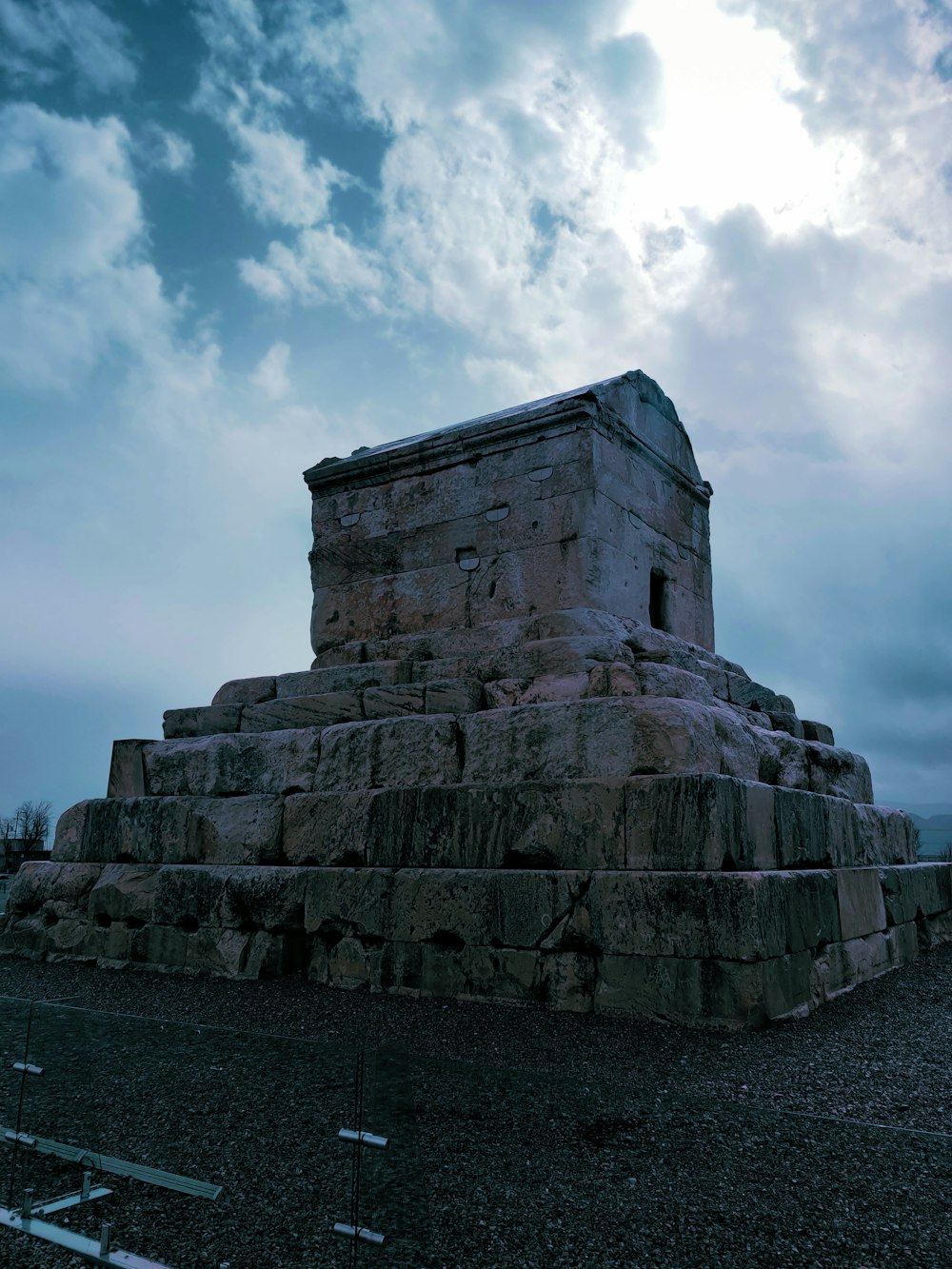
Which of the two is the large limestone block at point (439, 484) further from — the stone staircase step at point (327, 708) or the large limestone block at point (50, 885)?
the large limestone block at point (50, 885)

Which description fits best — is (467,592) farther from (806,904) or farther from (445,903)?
(806,904)

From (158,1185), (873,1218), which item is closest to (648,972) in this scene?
(873,1218)

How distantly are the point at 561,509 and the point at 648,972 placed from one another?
9.92ft

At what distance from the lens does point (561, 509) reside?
6.09 metres

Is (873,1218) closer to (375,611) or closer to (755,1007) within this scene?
(755,1007)

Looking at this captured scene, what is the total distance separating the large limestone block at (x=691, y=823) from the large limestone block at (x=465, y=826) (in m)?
0.10

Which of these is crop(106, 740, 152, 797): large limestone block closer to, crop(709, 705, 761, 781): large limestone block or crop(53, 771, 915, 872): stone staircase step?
crop(53, 771, 915, 872): stone staircase step

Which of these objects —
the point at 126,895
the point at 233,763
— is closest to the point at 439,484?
the point at 233,763

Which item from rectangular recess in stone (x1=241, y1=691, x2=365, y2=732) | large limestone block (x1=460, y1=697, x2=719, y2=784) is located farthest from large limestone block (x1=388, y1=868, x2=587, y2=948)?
rectangular recess in stone (x1=241, y1=691, x2=365, y2=732)

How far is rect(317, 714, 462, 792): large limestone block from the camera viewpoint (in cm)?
537

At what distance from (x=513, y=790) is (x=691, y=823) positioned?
989 millimetres

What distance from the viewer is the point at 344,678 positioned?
20.7 ft

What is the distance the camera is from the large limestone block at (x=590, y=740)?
467cm

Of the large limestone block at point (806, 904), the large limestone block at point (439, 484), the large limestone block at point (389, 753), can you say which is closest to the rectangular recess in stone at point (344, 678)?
the large limestone block at point (389, 753)
